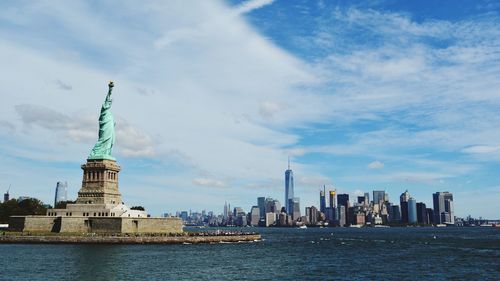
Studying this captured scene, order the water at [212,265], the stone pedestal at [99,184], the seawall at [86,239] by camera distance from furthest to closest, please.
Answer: the stone pedestal at [99,184]
the seawall at [86,239]
the water at [212,265]

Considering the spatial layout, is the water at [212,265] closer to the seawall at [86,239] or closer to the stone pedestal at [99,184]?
the seawall at [86,239]

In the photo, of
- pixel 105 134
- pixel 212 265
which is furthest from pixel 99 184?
pixel 212 265

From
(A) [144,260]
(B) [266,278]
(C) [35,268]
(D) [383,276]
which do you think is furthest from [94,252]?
(D) [383,276]

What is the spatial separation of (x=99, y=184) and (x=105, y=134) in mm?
11837

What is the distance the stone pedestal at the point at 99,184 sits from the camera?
99312mm

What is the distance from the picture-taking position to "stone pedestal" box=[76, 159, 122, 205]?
99312 millimetres

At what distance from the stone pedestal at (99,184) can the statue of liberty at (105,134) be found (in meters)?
1.66

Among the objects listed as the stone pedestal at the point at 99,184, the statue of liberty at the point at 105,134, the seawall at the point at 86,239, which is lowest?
the seawall at the point at 86,239

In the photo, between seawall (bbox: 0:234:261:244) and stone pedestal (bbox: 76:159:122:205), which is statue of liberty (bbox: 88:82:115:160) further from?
seawall (bbox: 0:234:261:244)

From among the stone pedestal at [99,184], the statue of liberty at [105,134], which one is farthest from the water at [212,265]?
the statue of liberty at [105,134]

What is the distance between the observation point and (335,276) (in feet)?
186

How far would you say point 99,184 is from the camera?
10038 centimetres

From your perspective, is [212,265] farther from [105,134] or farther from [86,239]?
[105,134]

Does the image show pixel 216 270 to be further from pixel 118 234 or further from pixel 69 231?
pixel 69 231
